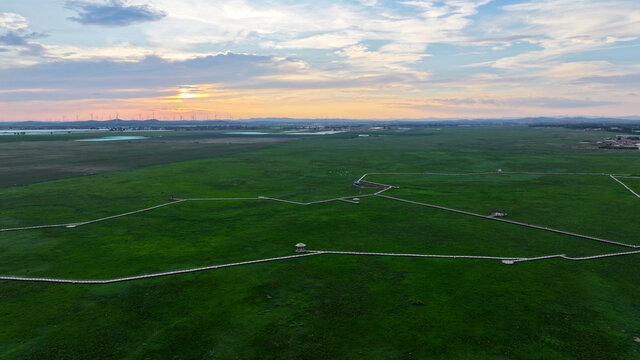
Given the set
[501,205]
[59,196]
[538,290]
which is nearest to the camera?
[538,290]

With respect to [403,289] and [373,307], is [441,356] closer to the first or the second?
[373,307]

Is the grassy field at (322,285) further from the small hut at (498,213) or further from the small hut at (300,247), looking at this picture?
the small hut at (498,213)

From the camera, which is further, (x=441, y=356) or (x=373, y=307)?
(x=373, y=307)

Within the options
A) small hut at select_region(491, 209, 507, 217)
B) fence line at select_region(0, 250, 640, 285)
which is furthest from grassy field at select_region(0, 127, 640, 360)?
small hut at select_region(491, 209, 507, 217)

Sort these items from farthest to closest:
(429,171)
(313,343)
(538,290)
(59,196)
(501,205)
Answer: (429,171)
(59,196)
(501,205)
(538,290)
(313,343)

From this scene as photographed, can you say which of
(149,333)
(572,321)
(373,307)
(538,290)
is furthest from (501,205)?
(149,333)

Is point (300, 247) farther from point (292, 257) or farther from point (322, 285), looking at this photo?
point (322, 285)

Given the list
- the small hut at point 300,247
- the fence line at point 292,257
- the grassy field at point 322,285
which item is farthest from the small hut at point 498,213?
the small hut at point 300,247

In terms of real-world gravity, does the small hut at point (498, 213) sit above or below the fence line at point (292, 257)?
above
